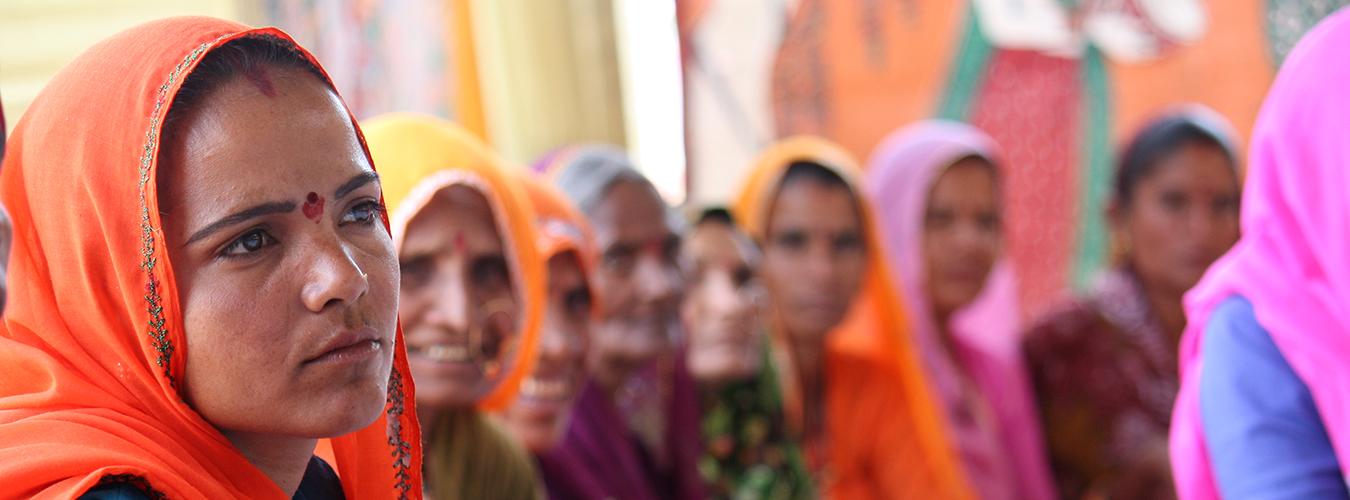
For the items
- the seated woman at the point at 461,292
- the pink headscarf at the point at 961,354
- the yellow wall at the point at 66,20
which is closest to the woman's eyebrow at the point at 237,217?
the seated woman at the point at 461,292

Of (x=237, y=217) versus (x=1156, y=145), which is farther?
(x=1156, y=145)

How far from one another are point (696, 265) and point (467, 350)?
4.18 feet

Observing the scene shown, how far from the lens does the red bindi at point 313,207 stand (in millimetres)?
1172

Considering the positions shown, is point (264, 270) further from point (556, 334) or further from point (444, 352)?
point (556, 334)

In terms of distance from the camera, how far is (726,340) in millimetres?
3262

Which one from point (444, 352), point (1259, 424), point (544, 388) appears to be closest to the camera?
point (1259, 424)

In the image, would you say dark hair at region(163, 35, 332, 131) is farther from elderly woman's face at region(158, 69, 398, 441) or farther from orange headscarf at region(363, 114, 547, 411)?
orange headscarf at region(363, 114, 547, 411)

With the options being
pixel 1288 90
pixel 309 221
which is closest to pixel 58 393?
pixel 309 221

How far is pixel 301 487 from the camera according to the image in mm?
1327

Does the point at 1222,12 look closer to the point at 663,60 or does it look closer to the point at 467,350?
the point at 663,60

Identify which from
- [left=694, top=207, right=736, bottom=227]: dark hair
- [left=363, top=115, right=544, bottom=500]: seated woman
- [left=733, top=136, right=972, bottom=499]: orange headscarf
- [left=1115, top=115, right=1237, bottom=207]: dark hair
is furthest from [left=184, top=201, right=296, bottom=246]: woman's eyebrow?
[left=1115, top=115, right=1237, bottom=207]: dark hair

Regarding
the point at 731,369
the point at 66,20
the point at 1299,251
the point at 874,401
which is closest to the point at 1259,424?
the point at 1299,251

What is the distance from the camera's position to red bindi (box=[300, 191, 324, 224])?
46.1 inches

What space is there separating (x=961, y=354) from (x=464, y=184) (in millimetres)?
2207
